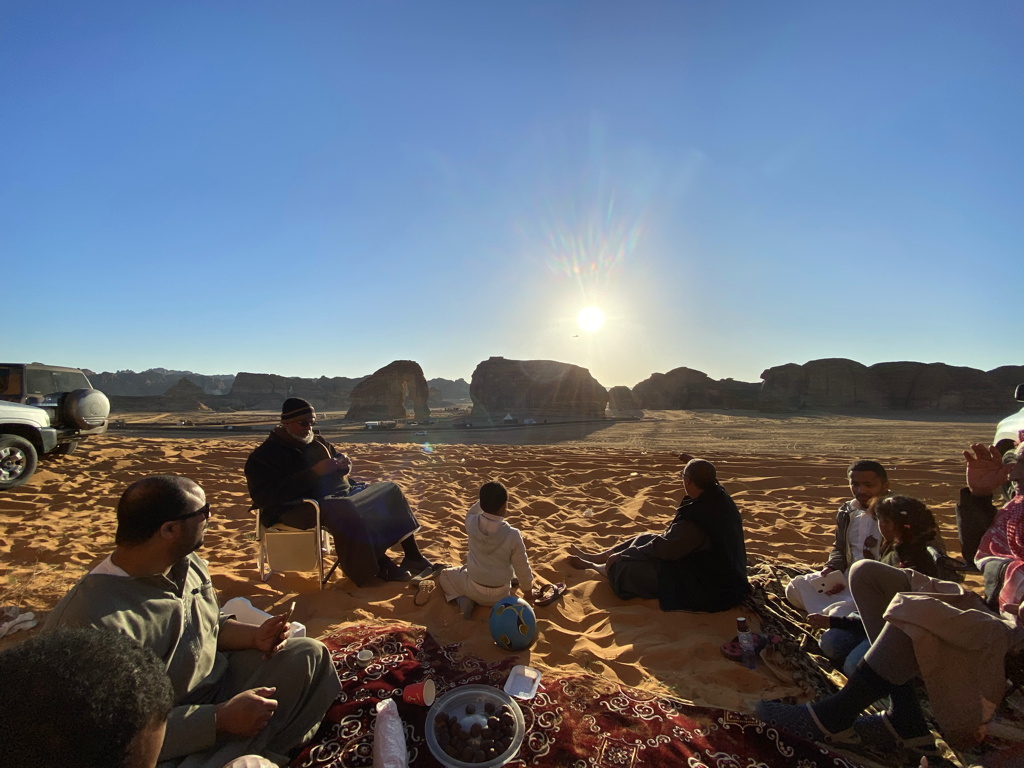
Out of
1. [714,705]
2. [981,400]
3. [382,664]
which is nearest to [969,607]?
[714,705]

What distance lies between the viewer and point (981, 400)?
35281mm

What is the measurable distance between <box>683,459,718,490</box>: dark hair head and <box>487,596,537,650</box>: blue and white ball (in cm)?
152

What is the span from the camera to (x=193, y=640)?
79.4 inches

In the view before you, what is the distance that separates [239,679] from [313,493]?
7.44 ft

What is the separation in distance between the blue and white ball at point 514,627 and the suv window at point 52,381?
10.6 m

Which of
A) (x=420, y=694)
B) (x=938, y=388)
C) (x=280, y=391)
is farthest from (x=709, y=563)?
(x=280, y=391)

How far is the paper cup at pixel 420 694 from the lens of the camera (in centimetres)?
239

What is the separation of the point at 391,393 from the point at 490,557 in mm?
32475

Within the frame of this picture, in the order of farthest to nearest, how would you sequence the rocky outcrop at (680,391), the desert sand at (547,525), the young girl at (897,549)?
the rocky outcrop at (680,391) < the desert sand at (547,525) < the young girl at (897,549)

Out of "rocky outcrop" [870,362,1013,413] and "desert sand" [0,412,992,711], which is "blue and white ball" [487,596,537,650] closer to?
"desert sand" [0,412,992,711]

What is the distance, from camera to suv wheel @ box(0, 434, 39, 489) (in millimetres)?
7109

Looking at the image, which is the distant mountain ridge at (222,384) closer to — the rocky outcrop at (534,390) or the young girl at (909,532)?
the rocky outcrop at (534,390)

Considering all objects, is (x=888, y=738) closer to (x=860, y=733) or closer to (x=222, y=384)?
(x=860, y=733)

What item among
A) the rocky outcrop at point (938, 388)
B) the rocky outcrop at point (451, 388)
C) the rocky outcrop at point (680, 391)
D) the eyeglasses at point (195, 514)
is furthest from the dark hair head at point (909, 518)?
the rocky outcrop at point (451, 388)
